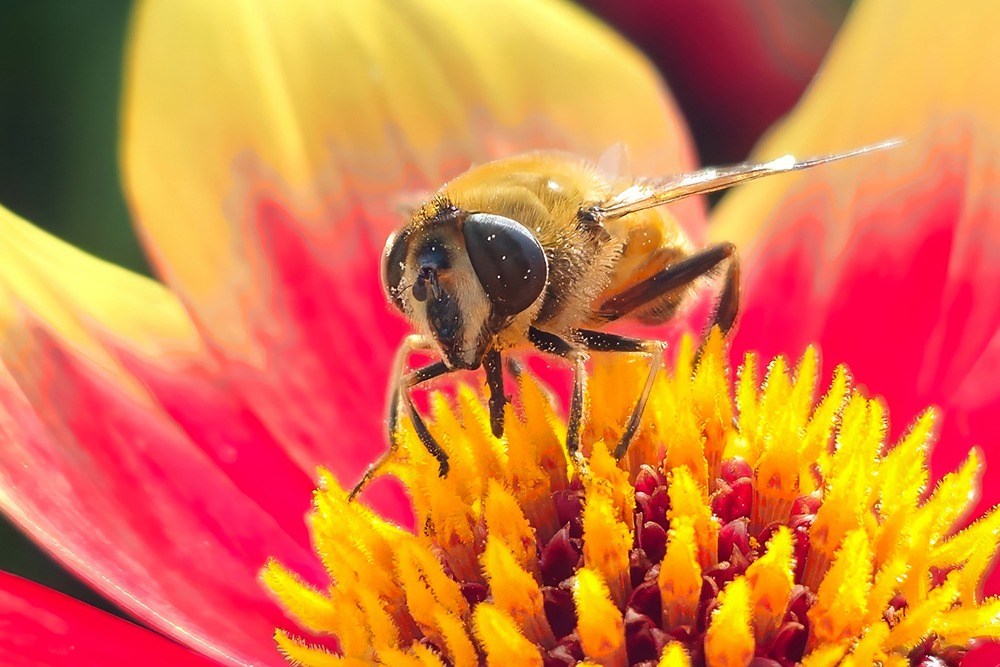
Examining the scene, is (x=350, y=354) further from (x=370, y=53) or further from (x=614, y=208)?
(x=614, y=208)

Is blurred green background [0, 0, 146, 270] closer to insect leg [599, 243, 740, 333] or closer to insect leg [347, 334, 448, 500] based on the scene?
insect leg [347, 334, 448, 500]

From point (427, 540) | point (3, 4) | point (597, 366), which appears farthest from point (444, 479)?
point (3, 4)

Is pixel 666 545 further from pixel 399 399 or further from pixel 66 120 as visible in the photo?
pixel 66 120

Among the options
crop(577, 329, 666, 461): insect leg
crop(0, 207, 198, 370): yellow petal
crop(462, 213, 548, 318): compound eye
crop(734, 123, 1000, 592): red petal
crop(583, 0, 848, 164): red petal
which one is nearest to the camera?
crop(462, 213, 548, 318): compound eye

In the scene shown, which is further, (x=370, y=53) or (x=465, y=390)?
(x=370, y=53)

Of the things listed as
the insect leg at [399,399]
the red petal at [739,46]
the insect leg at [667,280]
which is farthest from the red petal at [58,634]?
the red petal at [739,46]

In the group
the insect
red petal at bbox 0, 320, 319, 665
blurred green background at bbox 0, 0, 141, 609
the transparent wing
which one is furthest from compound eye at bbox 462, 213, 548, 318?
blurred green background at bbox 0, 0, 141, 609
